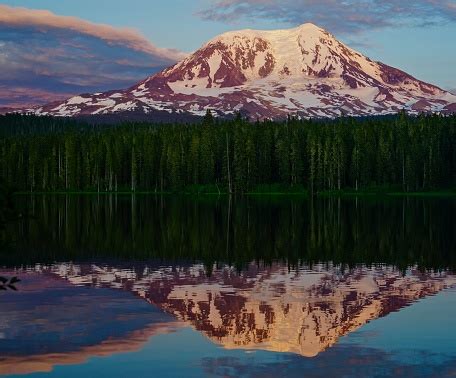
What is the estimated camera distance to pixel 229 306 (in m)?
29.9

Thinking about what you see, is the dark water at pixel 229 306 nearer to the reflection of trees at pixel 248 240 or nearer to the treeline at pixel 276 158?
the reflection of trees at pixel 248 240

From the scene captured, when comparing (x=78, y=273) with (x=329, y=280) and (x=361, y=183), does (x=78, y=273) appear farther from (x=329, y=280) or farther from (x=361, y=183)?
(x=361, y=183)

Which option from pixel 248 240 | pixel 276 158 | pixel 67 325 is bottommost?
pixel 67 325

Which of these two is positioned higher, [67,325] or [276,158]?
[276,158]

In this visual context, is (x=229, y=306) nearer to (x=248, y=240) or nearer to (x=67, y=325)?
(x=67, y=325)

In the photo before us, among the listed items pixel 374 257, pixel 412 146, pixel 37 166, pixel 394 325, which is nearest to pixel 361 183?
pixel 412 146

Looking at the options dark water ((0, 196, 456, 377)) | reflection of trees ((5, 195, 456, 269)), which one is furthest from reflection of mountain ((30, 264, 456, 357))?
reflection of trees ((5, 195, 456, 269))

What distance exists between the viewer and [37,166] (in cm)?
19812

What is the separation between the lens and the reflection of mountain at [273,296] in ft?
82.5

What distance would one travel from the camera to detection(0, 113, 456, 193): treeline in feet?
547

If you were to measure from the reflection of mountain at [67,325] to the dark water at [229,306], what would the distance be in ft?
0.19

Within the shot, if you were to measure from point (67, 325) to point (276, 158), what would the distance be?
14750cm

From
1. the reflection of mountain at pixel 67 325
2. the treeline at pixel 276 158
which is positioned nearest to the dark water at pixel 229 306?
the reflection of mountain at pixel 67 325

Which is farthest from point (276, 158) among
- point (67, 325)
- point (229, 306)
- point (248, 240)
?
point (67, 325)
